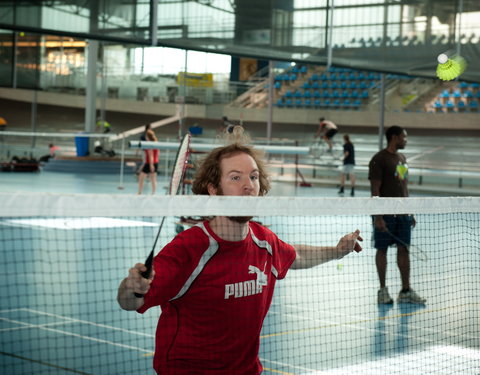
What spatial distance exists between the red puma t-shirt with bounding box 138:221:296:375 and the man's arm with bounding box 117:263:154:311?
0.06 meters

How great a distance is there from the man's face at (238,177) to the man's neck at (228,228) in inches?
5.3

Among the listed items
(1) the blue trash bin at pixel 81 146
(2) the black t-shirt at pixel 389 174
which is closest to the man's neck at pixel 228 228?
(2) the black t-shirt at pixel 389 174

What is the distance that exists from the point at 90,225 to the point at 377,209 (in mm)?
9739

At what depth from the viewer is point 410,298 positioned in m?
7.88

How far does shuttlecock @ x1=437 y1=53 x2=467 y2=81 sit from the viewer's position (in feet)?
30.2

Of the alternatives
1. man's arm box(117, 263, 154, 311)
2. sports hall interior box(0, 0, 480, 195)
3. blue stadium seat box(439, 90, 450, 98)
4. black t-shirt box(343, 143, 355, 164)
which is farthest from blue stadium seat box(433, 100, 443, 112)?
man's arm box(117, 263, 154, 311)

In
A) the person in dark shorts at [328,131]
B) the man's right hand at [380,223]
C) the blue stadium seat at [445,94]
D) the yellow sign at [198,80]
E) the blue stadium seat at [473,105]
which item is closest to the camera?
the man's right hand at [380,223]

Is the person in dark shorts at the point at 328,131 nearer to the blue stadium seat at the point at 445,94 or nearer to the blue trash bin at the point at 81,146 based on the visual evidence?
the blue stadium seat at the point at 445,94

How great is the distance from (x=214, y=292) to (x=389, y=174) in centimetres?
549

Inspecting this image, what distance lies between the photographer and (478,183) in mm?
24938

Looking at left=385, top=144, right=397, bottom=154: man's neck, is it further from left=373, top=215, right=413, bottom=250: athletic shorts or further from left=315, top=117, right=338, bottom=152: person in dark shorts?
left=315, top=117, right=338, bottom=152: person in dark shorts

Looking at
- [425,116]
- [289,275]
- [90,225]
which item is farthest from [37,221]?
[425,116]

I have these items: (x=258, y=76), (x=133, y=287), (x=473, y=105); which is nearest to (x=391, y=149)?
(x=133, y=287)

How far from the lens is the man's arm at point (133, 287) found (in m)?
2.39
